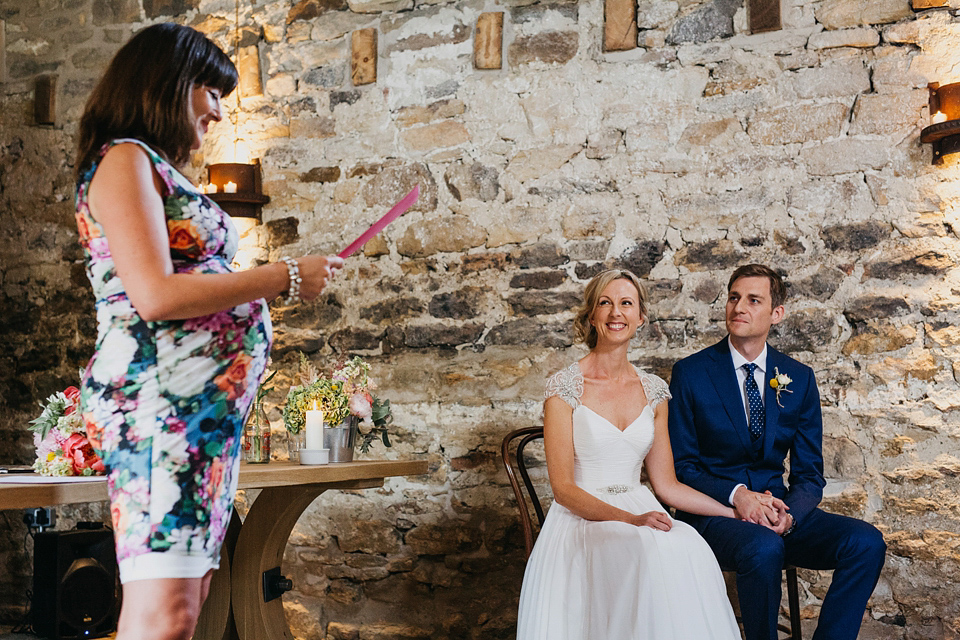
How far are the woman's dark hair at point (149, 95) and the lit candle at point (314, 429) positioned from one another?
1379 mm

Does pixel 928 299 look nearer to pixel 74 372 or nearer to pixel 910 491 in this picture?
pixel 910 491


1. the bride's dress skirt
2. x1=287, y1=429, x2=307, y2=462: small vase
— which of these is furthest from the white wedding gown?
x1=287, y1=429, x2=307, y2=462: small vase

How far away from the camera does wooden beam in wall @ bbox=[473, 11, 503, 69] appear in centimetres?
365

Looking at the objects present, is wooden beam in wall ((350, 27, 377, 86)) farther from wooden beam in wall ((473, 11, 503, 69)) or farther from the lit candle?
the lit candle

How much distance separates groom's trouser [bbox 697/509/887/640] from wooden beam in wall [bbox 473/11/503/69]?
7.34 feet

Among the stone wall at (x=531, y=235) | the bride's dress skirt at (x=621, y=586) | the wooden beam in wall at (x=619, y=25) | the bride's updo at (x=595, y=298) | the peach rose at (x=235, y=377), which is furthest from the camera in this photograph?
the wooden beam in wall at (x=619, y=25)

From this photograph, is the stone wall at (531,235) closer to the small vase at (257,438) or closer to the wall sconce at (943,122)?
the wall sconce at (943,122)

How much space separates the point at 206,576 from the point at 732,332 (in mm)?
2093

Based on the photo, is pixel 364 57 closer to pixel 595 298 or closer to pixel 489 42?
pixel 489 42

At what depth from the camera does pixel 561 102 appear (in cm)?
356

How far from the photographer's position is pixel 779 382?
9.23ft

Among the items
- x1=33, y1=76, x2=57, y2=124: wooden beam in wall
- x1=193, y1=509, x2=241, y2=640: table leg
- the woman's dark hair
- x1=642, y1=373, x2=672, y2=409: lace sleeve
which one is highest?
x1=33, y1=76, x2=57, y2=124: wooden beam in wall

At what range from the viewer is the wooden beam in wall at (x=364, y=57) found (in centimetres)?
381

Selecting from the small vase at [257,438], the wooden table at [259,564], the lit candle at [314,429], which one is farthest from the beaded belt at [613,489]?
the small vase at [257,438]
